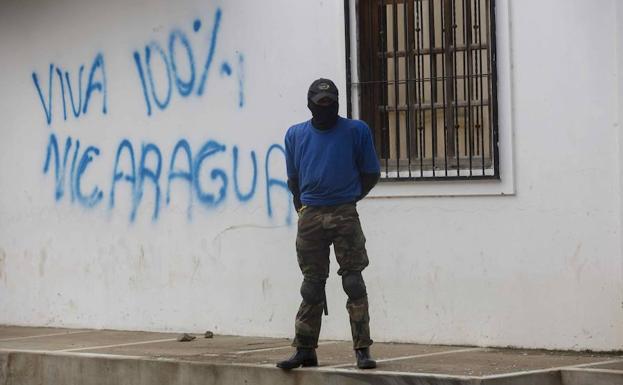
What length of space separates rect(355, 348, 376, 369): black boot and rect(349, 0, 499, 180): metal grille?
1.89 metres

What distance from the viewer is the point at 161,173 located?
10789 mm

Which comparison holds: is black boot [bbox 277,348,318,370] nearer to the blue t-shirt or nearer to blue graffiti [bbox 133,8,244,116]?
the blue t-shirt

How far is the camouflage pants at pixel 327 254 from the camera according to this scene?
313 inches

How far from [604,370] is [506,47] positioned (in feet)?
8.35

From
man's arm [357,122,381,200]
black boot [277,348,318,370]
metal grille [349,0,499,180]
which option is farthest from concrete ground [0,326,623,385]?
metal grille [349,0,499,180]

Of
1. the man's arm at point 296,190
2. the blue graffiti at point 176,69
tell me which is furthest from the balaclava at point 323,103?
the blue graffiti at point 176,69

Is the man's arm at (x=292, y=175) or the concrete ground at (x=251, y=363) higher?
the man's arm at (x=292, y=175)

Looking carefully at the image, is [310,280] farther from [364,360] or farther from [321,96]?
[321,96]

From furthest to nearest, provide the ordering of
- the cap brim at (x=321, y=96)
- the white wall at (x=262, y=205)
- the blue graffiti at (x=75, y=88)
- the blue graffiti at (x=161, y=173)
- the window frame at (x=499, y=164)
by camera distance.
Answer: the blue graffiti at (x=75, y=88) → the blue graffiti at (x=161, y=173) → the window frame at (x=499, y=164) → the white wall at (x=262, y=205) → the cap brim at (x=321, y=96)

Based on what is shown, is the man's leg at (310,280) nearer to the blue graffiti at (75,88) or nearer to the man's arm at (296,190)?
the man's arm at (296,190)

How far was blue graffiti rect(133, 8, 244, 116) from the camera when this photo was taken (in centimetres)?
1046

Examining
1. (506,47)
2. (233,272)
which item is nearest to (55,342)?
(233,272)

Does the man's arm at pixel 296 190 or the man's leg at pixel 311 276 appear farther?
the man's arm at pixel 296 190

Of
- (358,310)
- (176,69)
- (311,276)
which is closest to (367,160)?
(311,276)
